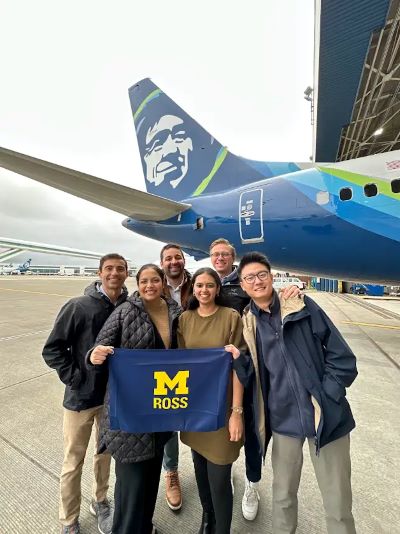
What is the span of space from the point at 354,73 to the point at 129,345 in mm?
9127

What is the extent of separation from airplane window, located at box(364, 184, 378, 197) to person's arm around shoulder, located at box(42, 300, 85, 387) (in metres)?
4.66

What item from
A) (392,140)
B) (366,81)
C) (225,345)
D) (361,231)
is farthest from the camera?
(392,140)

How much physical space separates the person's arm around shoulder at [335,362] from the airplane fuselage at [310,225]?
3.65m

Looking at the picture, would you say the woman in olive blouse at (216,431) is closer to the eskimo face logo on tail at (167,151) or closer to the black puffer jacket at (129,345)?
the black puffer jacket at (129,345)

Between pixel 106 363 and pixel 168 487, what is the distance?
1121mm

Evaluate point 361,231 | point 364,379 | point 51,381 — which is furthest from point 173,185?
point 364,379

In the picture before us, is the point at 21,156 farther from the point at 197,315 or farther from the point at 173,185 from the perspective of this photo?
the point at 173,185

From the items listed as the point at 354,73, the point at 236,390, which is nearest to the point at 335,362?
the point at 236,390

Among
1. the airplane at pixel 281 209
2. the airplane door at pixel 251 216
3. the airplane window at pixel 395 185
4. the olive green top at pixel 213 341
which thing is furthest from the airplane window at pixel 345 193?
the olive green top at pixel 213 341

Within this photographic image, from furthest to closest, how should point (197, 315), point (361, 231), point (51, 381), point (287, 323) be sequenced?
point (361, 231)
point (51, 381)
point (197, 315)
point (287, 323)

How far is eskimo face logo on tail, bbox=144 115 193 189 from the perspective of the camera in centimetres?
782

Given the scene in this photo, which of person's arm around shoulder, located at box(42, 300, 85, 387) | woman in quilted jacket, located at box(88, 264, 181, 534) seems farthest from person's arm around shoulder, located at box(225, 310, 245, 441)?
person's arm around shoulder, located at box(42, 300, 85, 387)

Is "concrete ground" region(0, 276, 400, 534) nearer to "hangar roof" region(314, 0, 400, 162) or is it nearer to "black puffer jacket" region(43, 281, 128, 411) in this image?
"black puffer jacket" region(43, 281, 128, 411)

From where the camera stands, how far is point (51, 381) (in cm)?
375
